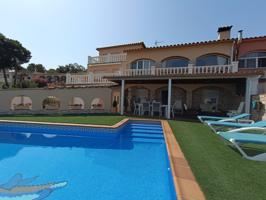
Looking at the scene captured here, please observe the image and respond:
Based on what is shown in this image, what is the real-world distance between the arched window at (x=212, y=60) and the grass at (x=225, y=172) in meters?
12.4

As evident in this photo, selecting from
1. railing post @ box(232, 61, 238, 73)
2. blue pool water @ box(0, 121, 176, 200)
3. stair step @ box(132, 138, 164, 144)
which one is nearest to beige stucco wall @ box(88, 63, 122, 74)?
railing post @ box(232, 61, 238, 73)

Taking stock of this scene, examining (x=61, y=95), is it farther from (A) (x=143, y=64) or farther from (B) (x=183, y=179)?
(B) (x=183, y=179)

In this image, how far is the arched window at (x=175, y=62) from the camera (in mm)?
18453

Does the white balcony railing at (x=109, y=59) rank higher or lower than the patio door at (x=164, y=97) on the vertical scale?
higher

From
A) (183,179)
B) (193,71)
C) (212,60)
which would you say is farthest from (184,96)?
(183,179)

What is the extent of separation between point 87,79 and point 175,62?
27.0 ft

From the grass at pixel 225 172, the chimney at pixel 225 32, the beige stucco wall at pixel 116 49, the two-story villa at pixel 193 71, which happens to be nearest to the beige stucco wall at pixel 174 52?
the two-story villa at pixel 193 71

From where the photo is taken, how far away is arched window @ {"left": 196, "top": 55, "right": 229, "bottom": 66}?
1727cm

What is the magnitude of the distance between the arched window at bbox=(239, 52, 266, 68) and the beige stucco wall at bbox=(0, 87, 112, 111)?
1129cm

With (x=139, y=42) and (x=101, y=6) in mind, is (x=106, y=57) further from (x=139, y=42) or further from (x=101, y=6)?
(x=101, y=6)

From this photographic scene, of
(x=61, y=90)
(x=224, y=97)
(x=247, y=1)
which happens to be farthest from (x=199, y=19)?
(x=61, y=90)

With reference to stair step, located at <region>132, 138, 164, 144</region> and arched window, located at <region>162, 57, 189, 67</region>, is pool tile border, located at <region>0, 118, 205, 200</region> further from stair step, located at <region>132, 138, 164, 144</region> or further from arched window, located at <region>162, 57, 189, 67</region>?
arched window, located at <region>162, 57, 189, 67</region>

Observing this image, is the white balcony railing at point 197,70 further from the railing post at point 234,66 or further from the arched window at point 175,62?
the arched window at point 175,62

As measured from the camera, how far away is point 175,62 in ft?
62.1
